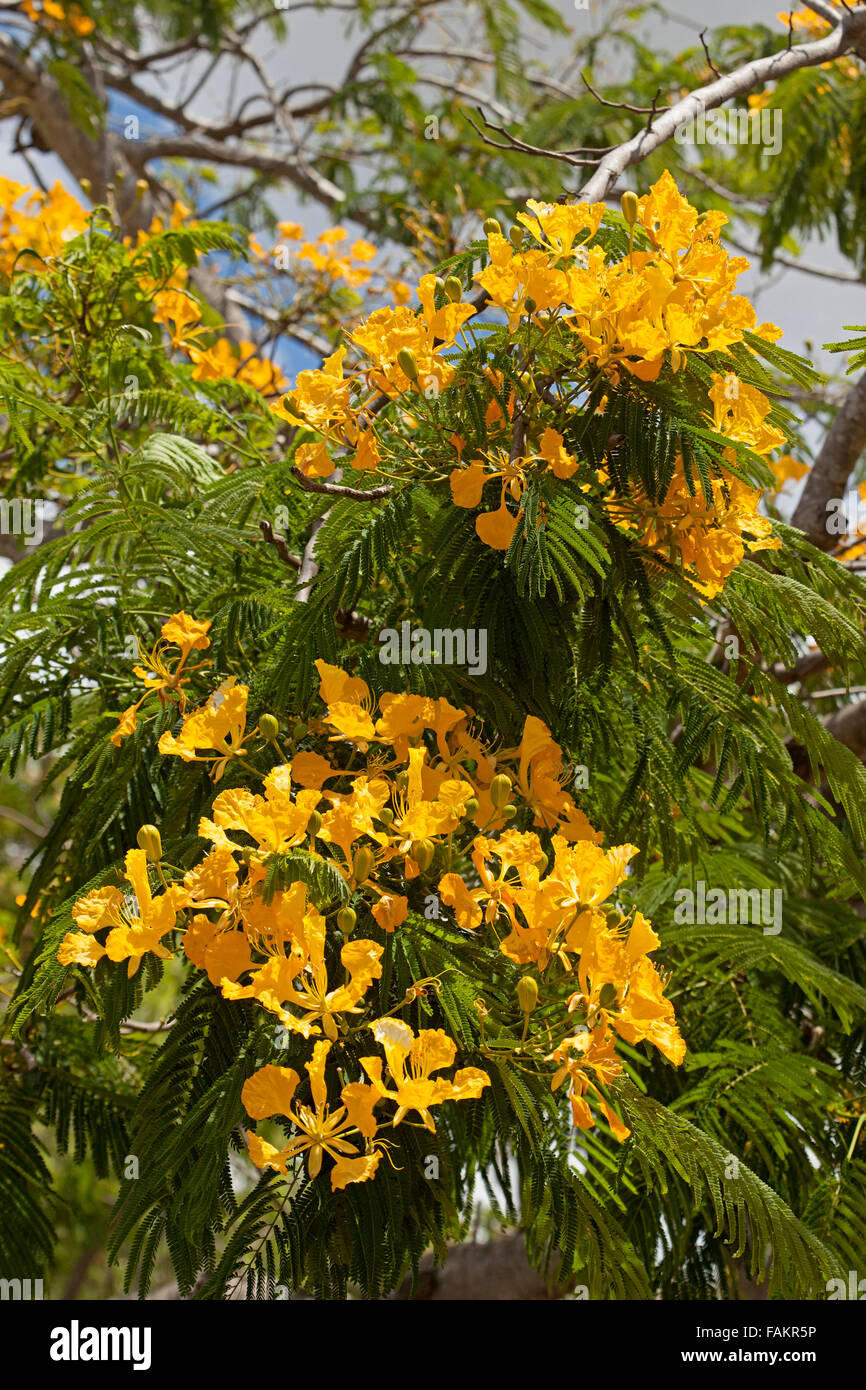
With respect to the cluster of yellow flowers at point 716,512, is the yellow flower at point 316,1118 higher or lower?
lower

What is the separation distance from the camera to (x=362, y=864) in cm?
130

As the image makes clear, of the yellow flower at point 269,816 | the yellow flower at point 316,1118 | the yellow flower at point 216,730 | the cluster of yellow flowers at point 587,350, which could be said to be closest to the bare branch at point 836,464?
the cluster of yellow flowers at point 587,350

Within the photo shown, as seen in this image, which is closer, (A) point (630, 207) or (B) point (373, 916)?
(B) point (373, 916)

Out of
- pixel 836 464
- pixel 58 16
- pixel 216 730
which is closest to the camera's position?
pixel 216 730

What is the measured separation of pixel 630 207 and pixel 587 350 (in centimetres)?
20

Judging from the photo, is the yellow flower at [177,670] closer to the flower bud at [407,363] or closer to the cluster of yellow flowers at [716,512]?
the flower bud at [407,363]

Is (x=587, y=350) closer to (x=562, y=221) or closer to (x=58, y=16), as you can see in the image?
(x=562, y=221)

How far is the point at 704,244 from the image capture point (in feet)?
4.97

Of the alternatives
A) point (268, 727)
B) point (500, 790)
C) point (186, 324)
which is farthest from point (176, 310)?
point (500, 790)

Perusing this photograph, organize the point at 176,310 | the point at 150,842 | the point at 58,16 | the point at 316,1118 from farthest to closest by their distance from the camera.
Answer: the point at 58,16 < the point at 176,310 < the point at 150,842 < the point at 316,1118

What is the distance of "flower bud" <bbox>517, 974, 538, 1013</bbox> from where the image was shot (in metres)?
1.29

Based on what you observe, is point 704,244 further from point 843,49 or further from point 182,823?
point 843,49

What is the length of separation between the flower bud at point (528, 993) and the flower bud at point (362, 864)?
Answer: 0.65 ft

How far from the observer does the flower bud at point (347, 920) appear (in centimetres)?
128
